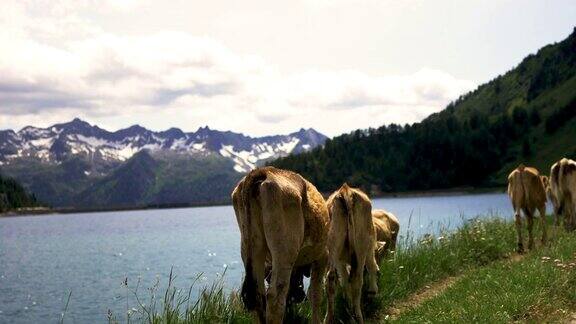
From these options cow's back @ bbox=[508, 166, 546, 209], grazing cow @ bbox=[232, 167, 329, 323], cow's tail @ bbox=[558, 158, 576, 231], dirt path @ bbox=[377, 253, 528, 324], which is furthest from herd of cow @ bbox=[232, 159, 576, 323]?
cow's tail @ bbox=[558, 158, 576, 231]

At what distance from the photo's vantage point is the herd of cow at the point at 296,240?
9078 mm

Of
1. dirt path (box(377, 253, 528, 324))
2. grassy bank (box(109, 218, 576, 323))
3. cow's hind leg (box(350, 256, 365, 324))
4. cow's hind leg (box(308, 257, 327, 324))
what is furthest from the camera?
dirt path (box(377, 253, 528, 324))

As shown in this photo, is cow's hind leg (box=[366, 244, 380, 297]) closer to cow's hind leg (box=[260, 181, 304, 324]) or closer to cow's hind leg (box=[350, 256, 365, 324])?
cow's hind leg (box=[350, 256, 365, 324])

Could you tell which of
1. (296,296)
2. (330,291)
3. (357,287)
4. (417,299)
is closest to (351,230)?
(357,287)

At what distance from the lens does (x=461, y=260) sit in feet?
58.5

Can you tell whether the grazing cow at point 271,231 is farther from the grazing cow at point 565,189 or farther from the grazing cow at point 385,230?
the grazing cow at point 565,189

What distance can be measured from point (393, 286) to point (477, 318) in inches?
172

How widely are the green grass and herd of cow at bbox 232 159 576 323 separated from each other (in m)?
1.44

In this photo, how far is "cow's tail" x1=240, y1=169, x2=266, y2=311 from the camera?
9.25 meters

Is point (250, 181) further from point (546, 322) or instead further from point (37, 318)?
point (37, 318)

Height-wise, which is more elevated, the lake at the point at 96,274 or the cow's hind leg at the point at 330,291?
the cow's hind leg at the point at 330,291

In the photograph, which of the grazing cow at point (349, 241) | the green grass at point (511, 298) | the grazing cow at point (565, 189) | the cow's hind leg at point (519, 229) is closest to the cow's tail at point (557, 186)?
the grazing cow at point (565, 189)

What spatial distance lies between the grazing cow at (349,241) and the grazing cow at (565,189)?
13.2m

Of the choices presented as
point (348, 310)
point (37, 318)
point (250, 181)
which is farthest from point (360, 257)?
point (37, 318)
